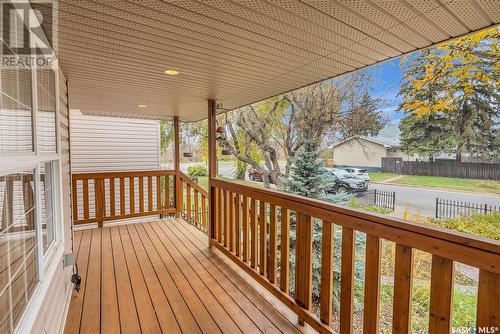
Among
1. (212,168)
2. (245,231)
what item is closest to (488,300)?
(245,231)

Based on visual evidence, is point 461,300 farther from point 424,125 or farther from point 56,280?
point 56,280

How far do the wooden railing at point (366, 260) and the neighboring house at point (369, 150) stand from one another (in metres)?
Result: 6.73

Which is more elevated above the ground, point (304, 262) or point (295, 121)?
point (295, 121)

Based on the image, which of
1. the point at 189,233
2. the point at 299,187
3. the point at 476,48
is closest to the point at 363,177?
the point at 476,48

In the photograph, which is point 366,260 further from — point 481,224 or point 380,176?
point 380,176

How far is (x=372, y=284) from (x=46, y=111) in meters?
2.44

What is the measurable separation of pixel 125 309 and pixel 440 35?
3288mm

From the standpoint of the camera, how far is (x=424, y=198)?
680 cm

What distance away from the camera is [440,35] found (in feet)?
5.60

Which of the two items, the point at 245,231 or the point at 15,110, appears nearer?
the point at 15,110

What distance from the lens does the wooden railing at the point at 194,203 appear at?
4.58 meters

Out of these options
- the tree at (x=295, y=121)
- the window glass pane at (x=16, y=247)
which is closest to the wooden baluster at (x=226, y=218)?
the window glass pane at (x=16, y=247)

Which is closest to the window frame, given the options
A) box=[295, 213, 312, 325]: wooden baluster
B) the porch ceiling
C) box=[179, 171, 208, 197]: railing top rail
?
the porch ceiling

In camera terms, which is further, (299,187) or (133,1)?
(299,187)
